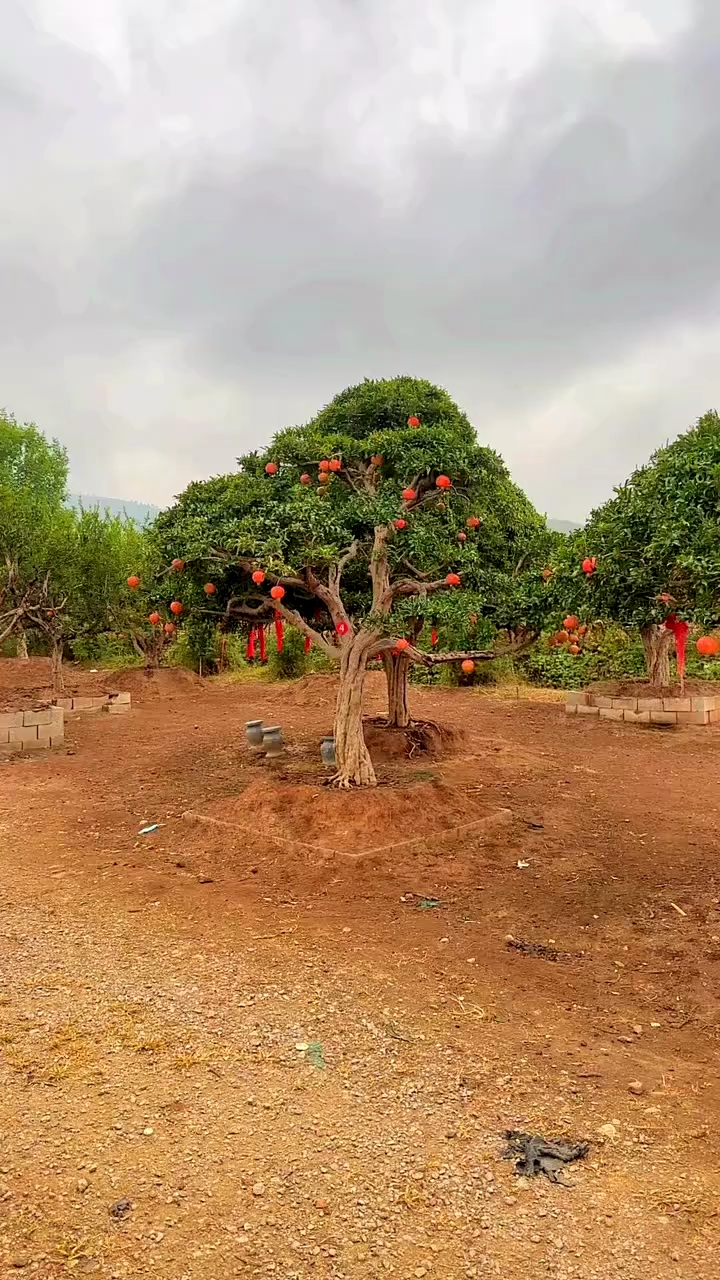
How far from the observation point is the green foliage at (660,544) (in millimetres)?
5555

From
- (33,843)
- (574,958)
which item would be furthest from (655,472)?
(33,843)

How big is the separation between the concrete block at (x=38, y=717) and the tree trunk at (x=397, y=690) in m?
6.28

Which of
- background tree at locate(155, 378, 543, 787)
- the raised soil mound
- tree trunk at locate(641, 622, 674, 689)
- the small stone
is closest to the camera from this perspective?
the small stone

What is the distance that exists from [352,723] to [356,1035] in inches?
200

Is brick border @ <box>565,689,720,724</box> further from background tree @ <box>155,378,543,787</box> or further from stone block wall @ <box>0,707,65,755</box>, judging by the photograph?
stone block wall @ <box>0,707,65,755</box>

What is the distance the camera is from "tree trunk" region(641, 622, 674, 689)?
56.2 feet

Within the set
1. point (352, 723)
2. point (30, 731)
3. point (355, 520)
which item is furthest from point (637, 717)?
point (30, 731)

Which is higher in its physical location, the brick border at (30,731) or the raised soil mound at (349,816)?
the brick border at (30,731)

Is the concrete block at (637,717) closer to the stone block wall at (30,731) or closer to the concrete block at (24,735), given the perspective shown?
the stone block wall at (30,731)

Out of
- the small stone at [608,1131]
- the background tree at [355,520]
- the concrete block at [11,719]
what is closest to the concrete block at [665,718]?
the background tree at [355,520]

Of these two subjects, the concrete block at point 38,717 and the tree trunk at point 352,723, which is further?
the concrete block at point 38,717

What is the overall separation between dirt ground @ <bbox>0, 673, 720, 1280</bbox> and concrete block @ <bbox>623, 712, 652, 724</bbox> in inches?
291

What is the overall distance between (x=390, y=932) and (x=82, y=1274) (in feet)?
10.9

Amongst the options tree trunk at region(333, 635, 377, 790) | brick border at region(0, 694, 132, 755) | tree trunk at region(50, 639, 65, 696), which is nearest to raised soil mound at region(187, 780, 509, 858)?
tree trunk at region(333, 635, 377, 790)
